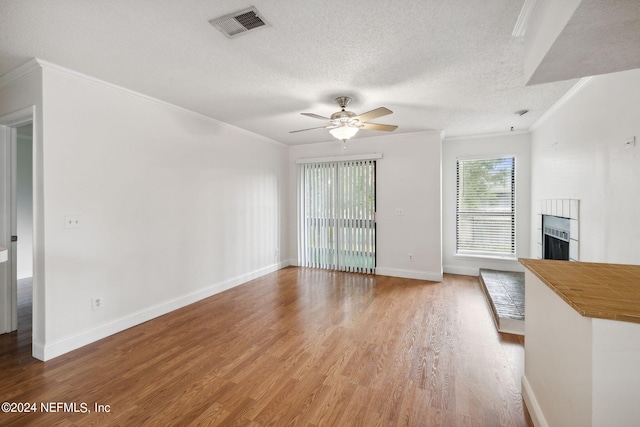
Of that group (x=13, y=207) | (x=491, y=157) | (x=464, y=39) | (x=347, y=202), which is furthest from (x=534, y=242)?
(x=13, y=207)

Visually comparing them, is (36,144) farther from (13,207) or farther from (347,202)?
(347,202)

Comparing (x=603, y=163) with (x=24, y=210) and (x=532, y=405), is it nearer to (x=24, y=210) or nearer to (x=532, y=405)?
(x=532, y=405)

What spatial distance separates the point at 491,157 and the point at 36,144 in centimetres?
607

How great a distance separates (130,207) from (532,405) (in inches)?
151

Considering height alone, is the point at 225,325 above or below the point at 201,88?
below

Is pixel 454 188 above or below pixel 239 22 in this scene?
below

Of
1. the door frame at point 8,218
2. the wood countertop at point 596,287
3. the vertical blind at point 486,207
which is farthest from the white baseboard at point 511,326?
the door frame at point 8,218

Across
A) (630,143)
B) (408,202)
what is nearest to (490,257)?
(408,202)

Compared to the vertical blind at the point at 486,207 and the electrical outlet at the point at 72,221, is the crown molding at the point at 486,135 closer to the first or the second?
the vertical blind at the point at 486,207

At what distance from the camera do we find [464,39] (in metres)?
2.06

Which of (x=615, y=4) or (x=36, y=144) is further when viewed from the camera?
(x=36, y=144)

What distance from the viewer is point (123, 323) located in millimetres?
2953

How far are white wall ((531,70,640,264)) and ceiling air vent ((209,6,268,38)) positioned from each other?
2653 mm

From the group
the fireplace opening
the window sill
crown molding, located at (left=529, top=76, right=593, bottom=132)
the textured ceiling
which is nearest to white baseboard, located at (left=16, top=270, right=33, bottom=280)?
the textured ceiling
